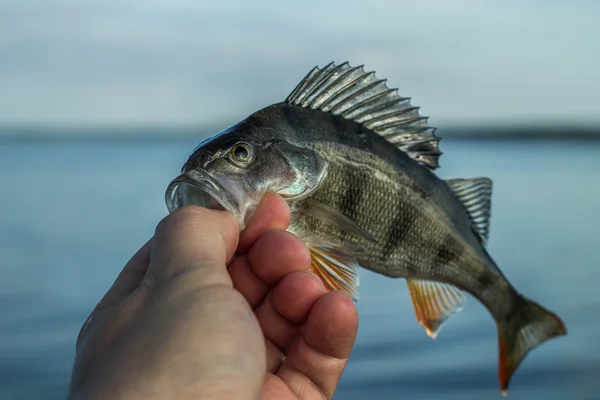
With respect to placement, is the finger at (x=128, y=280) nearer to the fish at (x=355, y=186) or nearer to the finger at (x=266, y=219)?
the fish at (x=355, y=186)

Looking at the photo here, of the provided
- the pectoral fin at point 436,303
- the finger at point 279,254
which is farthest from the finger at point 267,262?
the pectoral fin at point 436,303

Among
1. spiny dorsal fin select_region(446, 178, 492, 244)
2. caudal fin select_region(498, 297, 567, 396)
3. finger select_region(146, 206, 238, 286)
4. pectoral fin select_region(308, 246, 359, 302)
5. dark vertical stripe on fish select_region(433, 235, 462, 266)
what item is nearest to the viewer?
finger select_region(146, 206, 238, 286)

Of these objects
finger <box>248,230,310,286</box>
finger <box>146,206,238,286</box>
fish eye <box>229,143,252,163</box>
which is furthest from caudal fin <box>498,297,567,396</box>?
finger <box>146,206,238,286</box>

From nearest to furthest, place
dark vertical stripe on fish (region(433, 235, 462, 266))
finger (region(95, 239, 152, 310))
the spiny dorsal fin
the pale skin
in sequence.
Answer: the pale skin → finger (region(95, 239, 152, 310)) → dark vertical stripe on fish (region(433, 235, 462, 266)) → the spiny dorsal fin

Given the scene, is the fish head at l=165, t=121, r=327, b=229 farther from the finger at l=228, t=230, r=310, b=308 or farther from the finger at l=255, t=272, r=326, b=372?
the finger at l=255, t=272, r=326, b=372

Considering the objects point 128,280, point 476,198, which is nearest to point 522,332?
point 476,198
